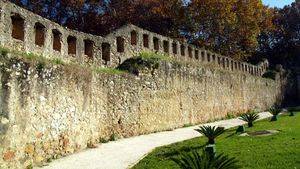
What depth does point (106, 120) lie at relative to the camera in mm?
17094

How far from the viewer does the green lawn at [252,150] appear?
11.3 meters

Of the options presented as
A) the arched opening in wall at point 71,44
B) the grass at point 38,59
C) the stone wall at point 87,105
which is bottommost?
the stone wall at point 87,105

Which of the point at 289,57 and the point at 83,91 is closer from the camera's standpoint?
the point at 83,91

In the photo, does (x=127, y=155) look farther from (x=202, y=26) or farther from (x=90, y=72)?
(x=202, y=26)

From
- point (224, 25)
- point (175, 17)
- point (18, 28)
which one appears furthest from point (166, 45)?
point (224, 25)

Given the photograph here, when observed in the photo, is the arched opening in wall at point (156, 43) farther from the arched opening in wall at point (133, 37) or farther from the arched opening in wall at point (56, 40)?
the arched opening in wall at point (56, 40)

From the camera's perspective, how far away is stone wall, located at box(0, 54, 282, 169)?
11.9 meters

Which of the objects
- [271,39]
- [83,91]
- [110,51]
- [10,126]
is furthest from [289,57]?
[10,126]

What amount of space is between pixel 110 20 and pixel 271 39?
25.0m

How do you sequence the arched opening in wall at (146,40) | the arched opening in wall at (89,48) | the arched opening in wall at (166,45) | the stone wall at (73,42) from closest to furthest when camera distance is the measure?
the stone wall at (73,42) → the arched opening in wall at (89,48) → the arched opening in wall at (146,40) → the arched opening in wall at (166,45)

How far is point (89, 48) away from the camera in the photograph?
1778 cm

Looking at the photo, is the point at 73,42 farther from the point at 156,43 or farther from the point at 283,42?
the point at 283,42

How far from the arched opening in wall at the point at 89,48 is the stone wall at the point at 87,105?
1.14 meters

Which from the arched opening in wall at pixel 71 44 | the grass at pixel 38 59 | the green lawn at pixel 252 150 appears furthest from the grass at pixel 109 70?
the green lawn at pixel 252 150
